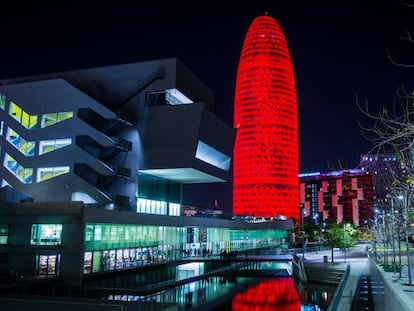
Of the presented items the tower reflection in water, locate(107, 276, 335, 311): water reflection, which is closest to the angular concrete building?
locate(107, 276, 335, 311): water reflection

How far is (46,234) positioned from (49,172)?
1726 centimetres

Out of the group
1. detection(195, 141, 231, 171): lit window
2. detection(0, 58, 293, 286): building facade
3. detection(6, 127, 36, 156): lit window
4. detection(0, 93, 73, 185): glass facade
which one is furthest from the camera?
detection(195, 141, 231, 171): lit window

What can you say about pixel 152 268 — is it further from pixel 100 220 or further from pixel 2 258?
pixel 2 258

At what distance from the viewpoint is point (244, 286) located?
49.6 m

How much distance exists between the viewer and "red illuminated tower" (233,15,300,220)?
146375 mm

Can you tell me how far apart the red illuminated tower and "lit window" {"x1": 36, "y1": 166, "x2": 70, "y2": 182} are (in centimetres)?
9242

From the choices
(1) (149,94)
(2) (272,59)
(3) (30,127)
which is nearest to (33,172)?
(3) (30,127)

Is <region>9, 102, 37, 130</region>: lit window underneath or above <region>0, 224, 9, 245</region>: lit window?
above

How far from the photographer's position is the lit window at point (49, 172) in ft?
186

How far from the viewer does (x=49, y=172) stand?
57719 mm

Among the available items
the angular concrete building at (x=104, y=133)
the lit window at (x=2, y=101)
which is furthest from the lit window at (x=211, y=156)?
the lit window at (x=2, y=101)

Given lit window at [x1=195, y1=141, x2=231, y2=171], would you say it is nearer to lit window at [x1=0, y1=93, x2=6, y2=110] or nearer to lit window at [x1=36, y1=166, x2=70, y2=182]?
lit window at [x1=36, y1=166, x2=70, y2=182]

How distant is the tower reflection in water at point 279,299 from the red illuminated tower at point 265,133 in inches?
3767

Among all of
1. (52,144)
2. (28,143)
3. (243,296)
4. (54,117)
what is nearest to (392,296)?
(243,296)
